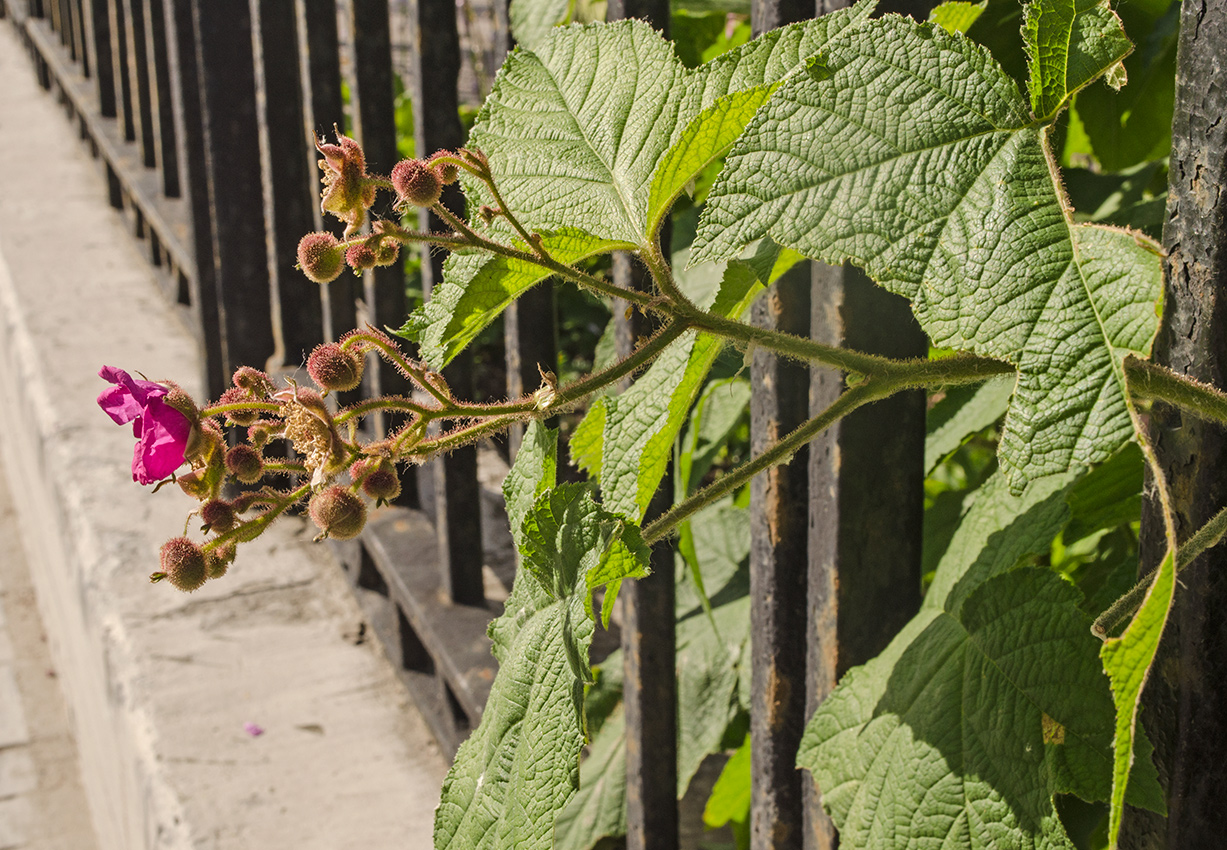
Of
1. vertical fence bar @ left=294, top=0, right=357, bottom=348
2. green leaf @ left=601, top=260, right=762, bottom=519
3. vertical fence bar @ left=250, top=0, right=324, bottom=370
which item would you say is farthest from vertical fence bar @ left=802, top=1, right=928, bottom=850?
vertical fence bar @ left=250, top=0, right=324, bottom=370

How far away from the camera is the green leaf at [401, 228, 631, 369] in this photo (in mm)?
817

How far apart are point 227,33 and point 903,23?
2274mm

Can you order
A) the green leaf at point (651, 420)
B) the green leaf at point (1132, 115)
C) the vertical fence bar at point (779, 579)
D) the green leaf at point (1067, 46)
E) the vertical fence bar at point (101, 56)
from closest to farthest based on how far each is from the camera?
the green leaf at point (1067, 46) → the green leaf at point (651, 420) → the vertical fence bar at point (779, 579) → the green leaf at point (1132, 115) → the vertical fence bar at point (101, 56)

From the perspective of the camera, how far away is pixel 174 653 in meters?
2.22

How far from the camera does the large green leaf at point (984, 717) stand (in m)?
0.78

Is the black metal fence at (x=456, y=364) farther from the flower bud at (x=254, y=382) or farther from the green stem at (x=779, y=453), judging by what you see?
the flower bud at (x=254, y=382)

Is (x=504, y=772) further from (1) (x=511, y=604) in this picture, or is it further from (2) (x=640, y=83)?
(2) (x=640, y=83)

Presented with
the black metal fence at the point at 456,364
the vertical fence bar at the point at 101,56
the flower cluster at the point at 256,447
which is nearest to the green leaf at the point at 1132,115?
the black metal fence at the point at 456,364

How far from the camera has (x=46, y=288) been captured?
3.76 metres

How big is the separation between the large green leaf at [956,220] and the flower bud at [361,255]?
239 mm

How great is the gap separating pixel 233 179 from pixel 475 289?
78.9 inches

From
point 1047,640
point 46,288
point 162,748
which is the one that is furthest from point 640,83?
point 46,288

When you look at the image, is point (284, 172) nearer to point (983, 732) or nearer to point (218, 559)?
point (218, 559)

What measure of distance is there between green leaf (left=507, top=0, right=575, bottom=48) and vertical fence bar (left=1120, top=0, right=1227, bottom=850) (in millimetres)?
725
